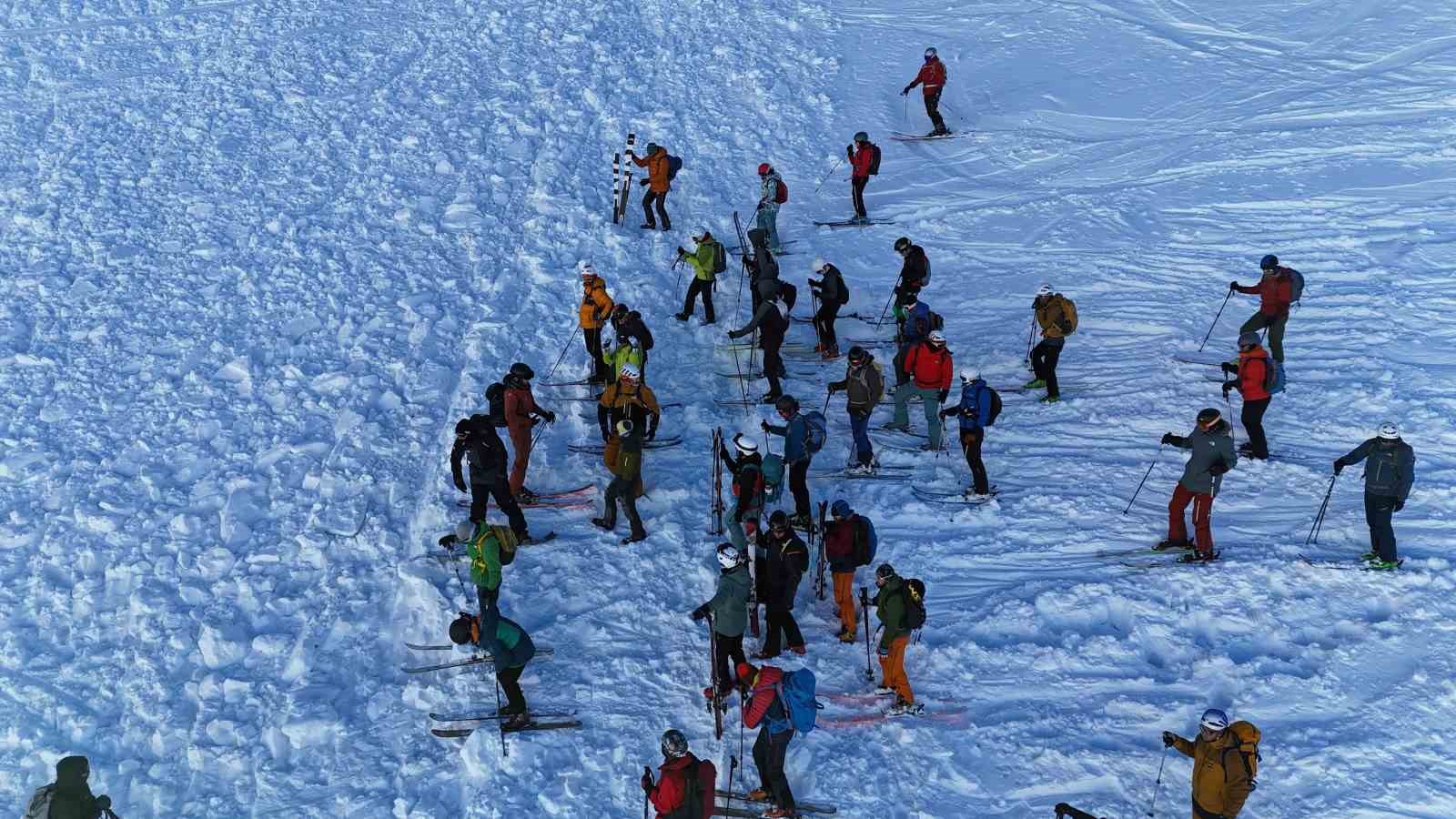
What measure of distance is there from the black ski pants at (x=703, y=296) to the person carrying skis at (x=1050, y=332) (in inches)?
168

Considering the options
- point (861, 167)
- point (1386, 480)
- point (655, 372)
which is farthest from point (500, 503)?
point (861, 167)

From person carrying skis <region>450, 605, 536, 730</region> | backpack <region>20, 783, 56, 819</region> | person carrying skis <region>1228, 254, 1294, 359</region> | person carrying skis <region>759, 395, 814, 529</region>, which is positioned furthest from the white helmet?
person carrying skis <region>1228, 254, 1294, 359</region>

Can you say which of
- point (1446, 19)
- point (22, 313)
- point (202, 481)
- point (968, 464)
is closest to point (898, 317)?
point (968, 464)

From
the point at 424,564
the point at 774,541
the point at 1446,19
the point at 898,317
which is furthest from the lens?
the point at 1446,19

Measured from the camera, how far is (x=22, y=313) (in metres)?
15.8

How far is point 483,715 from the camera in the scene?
33.0 feet

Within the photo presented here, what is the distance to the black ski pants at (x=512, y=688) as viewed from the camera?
9.65m

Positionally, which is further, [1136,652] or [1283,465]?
[1283,465]

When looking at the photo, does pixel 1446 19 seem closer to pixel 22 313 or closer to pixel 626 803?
pixel 626 803

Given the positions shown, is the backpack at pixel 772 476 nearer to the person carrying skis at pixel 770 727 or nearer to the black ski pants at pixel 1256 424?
the person carrying skis at pixel 770 727

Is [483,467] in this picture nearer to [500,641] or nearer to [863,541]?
[500,641]

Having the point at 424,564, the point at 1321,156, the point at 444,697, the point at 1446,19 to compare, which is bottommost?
the point at 444,697

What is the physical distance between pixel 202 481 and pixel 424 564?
3054mm

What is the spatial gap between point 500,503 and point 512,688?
8.42ft
